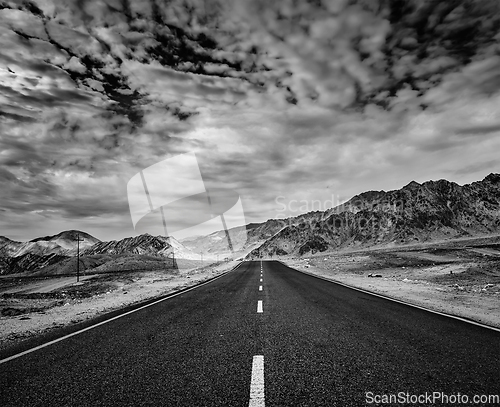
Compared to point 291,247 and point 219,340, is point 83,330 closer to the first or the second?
point 219,340

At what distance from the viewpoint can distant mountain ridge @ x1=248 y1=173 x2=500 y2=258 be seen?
340 ft

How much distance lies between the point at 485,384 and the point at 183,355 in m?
4.15

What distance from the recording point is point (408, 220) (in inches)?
4230

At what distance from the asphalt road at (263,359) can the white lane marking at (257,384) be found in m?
0.05

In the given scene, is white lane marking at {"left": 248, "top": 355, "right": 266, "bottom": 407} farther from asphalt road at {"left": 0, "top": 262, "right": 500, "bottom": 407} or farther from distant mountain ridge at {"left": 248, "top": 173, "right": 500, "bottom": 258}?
distant mountain ridge at {"left": 248, "top": 173, "right": 500, "bottom": 258}

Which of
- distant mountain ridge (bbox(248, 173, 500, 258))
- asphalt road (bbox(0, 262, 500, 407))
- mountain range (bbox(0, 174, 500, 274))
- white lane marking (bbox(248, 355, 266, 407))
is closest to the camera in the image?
white lane marking (bbox(248, 355, 266, 407))

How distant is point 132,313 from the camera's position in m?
9.03

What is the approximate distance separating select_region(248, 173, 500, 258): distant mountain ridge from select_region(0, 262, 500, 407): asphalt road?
101 metres

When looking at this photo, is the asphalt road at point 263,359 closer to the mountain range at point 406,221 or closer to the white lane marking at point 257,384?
the white lane marking at point 257,384

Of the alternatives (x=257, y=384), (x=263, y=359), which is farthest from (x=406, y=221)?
(x=257, y=384)

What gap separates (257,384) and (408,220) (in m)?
118

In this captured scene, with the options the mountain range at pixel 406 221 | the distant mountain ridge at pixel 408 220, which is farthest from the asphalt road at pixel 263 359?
the distant mountain ridge at pixel 408 220

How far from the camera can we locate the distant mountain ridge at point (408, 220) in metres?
104

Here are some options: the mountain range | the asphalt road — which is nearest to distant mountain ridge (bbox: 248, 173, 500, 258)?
the mountain range
